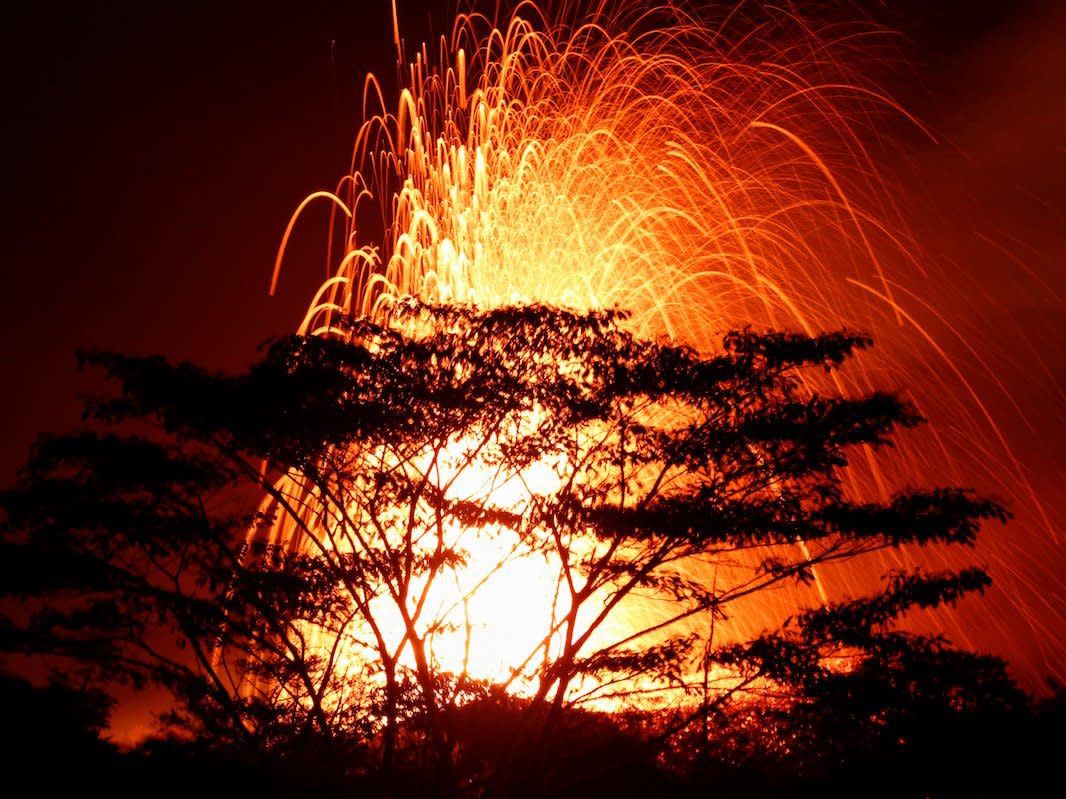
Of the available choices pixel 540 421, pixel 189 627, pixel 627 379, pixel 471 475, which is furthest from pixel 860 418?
pixel 189 627

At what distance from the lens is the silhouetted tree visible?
1047cm

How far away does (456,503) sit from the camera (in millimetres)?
11102

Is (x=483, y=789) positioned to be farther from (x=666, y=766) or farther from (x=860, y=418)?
(x=860, y=418)

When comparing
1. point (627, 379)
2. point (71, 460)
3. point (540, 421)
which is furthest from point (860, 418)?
point (71, 460)

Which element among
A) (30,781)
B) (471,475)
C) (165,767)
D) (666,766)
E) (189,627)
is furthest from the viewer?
(666,766)

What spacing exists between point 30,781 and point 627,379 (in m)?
6.52

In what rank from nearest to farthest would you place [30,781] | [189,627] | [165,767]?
[30,781], [165,767], [189,627]

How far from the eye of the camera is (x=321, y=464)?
1119cm

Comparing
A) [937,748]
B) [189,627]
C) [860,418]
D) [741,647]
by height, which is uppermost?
[860,418]

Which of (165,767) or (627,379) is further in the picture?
(627,379)

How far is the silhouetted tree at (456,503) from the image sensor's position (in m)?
10.5

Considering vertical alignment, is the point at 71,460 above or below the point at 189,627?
above

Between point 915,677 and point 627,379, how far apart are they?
4.17 m

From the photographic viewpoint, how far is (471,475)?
38.2 feet
